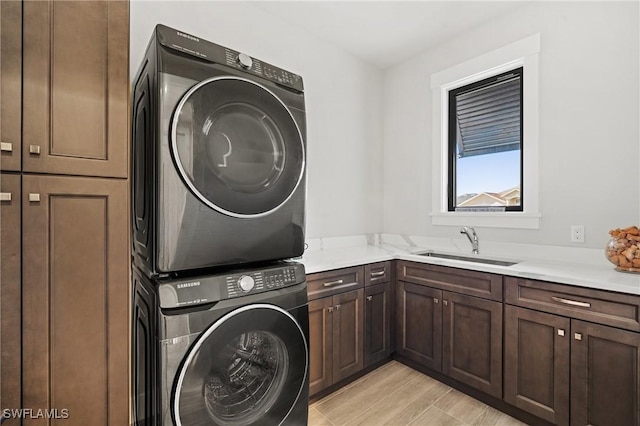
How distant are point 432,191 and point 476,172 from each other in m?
0.39


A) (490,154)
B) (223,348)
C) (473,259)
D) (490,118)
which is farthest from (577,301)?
(223,348)

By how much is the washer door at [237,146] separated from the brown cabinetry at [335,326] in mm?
745

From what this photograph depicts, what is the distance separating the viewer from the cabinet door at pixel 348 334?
6.73 feet

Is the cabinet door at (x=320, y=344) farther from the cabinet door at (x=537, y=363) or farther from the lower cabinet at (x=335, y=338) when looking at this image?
the cabinet door at (x=537, y=363)

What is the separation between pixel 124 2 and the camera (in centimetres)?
122

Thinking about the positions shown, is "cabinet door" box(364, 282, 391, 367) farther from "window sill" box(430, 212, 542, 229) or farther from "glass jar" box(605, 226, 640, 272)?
"glass jar" box(605, 226, 640, 272)

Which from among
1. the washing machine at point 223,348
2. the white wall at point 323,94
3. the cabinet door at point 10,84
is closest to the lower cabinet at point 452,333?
the white wall at point 323,94

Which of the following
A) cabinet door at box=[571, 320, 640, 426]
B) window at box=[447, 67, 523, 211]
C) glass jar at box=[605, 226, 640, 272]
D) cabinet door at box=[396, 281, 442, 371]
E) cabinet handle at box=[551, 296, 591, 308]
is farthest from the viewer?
window at box=[447, 67, 523, 211]

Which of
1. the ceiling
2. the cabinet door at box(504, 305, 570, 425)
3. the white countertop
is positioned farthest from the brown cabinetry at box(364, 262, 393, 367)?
the ceiling

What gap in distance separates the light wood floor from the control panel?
100cm

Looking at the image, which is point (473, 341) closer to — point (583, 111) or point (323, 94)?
point (583, 111)

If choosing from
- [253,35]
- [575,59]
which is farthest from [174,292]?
[575,59]

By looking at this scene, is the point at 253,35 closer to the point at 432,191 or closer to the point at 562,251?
the point at 432,191

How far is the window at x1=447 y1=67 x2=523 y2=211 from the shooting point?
8.03 feet
